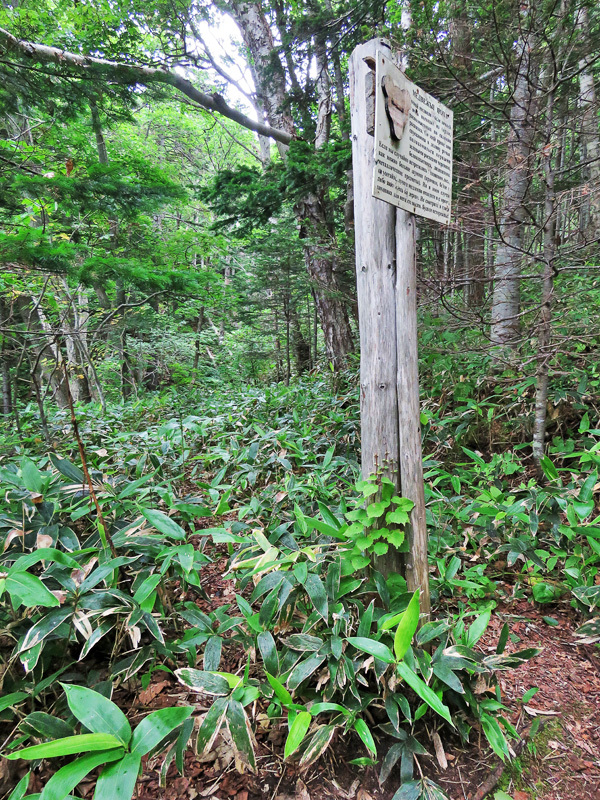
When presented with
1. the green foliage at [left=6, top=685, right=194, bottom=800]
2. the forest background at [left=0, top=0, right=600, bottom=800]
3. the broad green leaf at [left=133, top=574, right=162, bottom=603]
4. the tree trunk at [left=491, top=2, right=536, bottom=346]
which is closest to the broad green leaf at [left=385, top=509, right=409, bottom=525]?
the forest background at [left=0, top=0, right=600, bottom=800]

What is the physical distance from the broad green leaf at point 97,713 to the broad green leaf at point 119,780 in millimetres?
59

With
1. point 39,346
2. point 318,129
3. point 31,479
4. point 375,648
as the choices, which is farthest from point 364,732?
point 318,129

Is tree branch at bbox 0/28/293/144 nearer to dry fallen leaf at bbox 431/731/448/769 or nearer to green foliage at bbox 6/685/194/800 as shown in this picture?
green foliage at bbox 6/685/194/800

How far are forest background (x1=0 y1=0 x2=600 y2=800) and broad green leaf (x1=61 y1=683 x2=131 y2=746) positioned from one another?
31mm

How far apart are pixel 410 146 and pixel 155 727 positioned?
235cm

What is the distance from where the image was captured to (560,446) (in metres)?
3.10

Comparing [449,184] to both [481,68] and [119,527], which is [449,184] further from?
[481,68]

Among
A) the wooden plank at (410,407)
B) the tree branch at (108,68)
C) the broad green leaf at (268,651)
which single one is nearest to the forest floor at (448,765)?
the broad green leaf at (268,651)

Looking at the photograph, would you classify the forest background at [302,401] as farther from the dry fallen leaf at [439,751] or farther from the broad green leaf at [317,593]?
the dry fallen leaf at [439,751]

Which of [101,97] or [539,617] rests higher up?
[101,97]

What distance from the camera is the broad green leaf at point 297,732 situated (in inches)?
48.4

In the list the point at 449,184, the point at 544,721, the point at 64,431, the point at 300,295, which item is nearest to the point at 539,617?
the point at 544,721

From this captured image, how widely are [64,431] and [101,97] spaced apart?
473 cm

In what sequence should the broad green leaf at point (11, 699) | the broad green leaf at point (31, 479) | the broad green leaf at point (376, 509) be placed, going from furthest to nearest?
1. the broad green leaf at point (31, 479)
2. the broad green leaf at point (376, 509)
3. the broad green leaf at point (11, 699)
